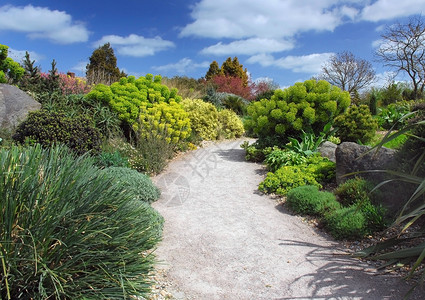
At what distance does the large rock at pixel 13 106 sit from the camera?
9172 millimetres

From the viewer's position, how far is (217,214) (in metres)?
5.98

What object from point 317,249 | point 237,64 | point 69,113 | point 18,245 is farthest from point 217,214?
point 237,64

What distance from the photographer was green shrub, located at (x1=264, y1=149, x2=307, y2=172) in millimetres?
7844

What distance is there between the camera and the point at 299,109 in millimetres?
9445

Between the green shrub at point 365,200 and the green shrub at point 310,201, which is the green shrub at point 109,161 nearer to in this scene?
the green shrub at point 310,201

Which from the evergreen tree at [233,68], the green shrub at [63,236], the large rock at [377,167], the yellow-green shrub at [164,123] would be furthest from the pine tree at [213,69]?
the green shrub at [63,236]

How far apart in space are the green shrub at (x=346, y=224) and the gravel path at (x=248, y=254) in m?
0.18

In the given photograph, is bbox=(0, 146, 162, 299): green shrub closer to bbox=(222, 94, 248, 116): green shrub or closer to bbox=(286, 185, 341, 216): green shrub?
bbox=(286, 185, 341, 216): green shrub

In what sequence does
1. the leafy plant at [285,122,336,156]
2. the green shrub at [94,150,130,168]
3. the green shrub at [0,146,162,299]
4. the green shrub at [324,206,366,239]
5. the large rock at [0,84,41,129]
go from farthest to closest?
the large rock at [0,84,41,129], the leafy plant at [285,122,336,156], the green shrub at [94,150,130,168], the green shrub at [324,206,366,239], the green shrub at [0,146,162,299]

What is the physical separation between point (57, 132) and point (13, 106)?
2905mm

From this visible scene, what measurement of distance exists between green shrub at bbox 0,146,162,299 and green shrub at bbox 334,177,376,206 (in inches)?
147

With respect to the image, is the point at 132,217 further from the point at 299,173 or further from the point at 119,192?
the point at 299,173

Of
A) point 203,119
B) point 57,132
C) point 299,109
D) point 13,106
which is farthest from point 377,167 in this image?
point 13,106

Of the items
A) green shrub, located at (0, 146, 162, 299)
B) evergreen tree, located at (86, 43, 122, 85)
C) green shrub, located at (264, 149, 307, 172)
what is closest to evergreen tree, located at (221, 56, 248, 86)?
evergreen tree, located at (86, 43, 122, 85)
